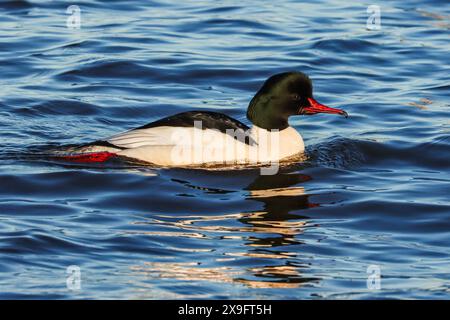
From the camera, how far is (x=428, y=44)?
60.0 feet

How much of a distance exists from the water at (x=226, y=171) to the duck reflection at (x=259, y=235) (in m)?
0.02

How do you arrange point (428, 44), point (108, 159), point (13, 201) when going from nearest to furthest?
1. point (13, 201)
2. point (108, 159)
3. point (428, 44)

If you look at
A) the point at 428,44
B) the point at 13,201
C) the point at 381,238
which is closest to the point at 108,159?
the point at 13,201

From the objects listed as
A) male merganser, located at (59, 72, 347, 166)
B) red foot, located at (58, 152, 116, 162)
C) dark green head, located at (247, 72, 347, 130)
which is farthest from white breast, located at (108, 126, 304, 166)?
dark green head, located at (247, 72, 347, 130)

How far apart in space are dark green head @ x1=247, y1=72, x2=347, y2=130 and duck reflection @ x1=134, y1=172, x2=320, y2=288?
73 centimetres

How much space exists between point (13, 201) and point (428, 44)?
958 cm

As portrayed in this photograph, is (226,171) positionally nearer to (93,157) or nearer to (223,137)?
(223,137)

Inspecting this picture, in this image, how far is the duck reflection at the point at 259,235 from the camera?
8781 mm

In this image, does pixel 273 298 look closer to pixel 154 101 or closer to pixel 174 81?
pixel 154 101

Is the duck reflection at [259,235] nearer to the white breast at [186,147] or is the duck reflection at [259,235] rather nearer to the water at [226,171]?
the water at [226,171]

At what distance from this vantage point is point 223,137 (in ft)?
39.4

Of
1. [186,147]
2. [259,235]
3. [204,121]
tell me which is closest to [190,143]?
[186,147]

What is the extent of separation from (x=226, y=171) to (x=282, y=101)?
42.2 inches

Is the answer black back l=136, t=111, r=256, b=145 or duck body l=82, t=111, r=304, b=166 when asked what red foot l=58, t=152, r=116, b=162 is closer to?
duck body l=82, t=111, r=304, b=166
